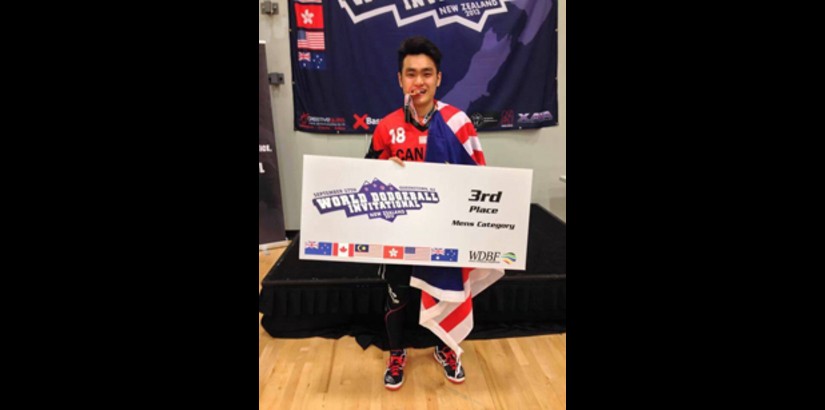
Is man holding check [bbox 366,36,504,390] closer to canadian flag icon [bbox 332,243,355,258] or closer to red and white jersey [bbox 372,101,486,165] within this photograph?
red and white jersey [bbox 372,101,486,165]

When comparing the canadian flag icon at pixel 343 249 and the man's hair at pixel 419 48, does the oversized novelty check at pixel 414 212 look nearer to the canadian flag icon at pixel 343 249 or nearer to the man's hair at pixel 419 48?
the canadian flag icon at pixel 343 249

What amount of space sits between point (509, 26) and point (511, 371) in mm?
2344

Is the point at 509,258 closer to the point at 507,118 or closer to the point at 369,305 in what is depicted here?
the point at 369,305

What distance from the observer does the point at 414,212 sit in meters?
1.61

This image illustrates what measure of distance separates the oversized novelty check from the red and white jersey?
142mm

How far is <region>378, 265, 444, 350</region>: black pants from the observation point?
1.87 metres

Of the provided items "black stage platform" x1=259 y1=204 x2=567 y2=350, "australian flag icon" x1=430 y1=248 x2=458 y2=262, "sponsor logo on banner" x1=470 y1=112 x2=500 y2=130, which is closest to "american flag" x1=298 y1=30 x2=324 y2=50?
"sponsor logo on banner" x1=470 y1=112 x2=500 y2=130

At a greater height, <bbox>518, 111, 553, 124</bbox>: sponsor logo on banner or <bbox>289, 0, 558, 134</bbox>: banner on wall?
<bbox>289, 0, 558, 134</bbox>: banner on wall

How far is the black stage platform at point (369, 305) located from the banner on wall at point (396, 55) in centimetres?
141

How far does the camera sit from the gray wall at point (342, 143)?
335 cm

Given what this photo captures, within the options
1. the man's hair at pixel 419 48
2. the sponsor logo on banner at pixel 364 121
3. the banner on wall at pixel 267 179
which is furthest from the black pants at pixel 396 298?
the banner on wall at pixel 267 179

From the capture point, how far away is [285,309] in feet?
7.72

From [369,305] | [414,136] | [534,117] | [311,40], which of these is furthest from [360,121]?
[414,136]

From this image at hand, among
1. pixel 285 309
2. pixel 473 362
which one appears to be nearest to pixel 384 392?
pixel 473 362
